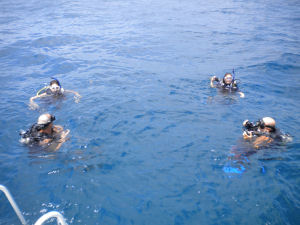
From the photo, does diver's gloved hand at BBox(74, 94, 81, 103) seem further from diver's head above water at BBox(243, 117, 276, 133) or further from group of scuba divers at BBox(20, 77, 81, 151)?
diver's head above water at BBox(243, 117, 276, 133)

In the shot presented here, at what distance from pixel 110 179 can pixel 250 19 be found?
987 inches

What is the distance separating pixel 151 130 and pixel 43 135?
3.18 m

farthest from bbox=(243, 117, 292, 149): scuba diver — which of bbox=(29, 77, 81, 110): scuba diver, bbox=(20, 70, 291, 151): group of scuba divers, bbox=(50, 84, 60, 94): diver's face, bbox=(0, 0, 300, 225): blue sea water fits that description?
bbox=(50, 84, 60, 94): diver's face

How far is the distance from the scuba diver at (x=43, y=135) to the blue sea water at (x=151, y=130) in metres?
0.28

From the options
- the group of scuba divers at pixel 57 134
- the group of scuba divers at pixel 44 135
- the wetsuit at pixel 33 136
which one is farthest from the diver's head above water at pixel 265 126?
the wetsuit at pixel 33 136

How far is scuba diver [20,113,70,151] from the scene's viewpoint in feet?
19.3

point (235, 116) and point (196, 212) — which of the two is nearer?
point (196, 212)

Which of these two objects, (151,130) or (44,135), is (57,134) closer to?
(44,135)

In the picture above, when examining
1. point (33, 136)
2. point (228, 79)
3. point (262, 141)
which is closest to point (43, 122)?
point (33, 136)

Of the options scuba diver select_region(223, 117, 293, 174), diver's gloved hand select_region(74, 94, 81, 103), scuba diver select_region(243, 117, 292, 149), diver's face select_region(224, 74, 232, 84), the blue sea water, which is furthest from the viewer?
diver's face select_region(224, 74, 232, 84)

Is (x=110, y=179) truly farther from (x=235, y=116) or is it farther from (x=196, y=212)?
(x=235, y=116)

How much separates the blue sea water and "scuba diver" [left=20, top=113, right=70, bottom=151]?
280 mm

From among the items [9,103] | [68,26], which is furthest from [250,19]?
[9,103]

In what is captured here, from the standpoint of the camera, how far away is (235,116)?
7.81 m
